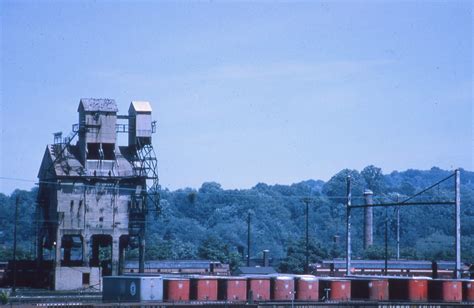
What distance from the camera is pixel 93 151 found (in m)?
104

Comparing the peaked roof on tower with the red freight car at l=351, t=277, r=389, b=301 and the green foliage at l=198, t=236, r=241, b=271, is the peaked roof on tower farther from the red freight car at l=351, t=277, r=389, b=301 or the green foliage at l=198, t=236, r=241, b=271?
the green foliage at l=198, t=236, r=241, b=271

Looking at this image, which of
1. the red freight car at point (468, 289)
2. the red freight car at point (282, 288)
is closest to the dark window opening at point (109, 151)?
the red freight car at point (282, 288)

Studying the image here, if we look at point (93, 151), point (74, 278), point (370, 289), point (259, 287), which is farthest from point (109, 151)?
point (370, 289)

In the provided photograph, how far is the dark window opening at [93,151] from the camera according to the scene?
103438 mm

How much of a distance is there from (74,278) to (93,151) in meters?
15.8

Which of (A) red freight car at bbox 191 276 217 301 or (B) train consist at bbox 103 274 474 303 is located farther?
Result: (A) red freight car at bbox 191 276 217 301

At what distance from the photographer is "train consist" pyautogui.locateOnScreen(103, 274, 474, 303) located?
2653 inches

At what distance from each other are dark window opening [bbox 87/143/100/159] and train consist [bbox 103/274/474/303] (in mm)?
35351

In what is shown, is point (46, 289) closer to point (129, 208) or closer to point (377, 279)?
point (129, 208)

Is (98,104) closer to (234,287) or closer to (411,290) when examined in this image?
(234,287)

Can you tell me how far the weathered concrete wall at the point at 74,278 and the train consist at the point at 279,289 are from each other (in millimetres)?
28722

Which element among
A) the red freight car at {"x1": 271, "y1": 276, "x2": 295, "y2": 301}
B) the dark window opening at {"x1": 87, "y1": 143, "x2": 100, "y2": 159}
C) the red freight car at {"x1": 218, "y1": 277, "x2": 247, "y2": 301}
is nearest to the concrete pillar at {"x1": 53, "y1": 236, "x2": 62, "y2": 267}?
the dark window opening at {"x1": 87, "y1": 143, "x2": 100, "y2": 159}

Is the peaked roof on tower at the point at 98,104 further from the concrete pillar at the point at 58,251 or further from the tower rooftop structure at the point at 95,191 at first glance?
the concrete pillar at the point at 58,251

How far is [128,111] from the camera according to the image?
109250 millimetres
